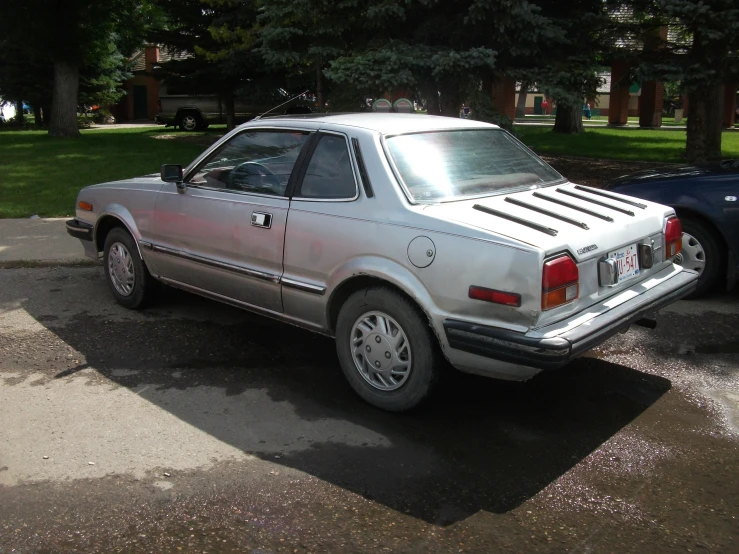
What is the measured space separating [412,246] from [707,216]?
3.33 m

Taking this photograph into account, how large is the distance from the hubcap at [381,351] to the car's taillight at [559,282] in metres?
0.81

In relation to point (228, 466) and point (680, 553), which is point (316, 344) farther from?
point (680, 553)

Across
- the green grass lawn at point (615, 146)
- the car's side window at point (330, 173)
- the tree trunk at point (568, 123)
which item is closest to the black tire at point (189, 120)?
the green grass lawn at point (615, 146)

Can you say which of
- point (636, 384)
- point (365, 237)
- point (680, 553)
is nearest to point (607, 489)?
point (680, 553)

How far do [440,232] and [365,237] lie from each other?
0.49 m

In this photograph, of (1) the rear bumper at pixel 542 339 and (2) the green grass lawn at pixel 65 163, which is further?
(2) the green grass lawn at pixel 65 163

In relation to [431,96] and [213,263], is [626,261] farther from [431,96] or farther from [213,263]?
[431,96]

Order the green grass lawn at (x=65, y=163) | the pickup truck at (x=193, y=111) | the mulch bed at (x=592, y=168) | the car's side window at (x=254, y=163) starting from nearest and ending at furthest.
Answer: the car's side window at (x=254, y=163), the green grass lawn at (x=65, y=163), the mulch bed at (x=592, y=168), the pickup truck at (x=193, y=111)

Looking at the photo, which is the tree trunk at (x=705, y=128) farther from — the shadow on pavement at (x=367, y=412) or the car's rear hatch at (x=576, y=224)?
the shadow on pavement at (x=367, y=412)

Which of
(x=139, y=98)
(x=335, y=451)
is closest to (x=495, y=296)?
(x=335, y=451)

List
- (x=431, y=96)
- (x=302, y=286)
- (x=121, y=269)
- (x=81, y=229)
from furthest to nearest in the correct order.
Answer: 1. (x=431, y=96)
2. (x=81, y=229)
3. (x=121, y=269)
4. (x=302, y=286)

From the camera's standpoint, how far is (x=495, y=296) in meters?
3.83

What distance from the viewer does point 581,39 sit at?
37.7 ft

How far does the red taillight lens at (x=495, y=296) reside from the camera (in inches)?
149
